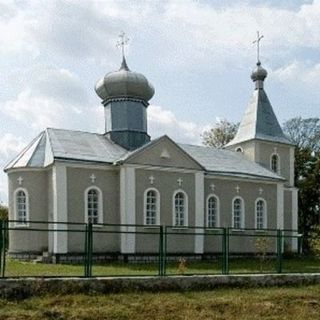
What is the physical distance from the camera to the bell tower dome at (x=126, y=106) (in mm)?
23906

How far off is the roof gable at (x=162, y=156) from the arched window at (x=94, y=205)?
66.7 inches

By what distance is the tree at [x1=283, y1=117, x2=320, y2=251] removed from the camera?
35.6 meters

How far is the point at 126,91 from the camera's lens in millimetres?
23969

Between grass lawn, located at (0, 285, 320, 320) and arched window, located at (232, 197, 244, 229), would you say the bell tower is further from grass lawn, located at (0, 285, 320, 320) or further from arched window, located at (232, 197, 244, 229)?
grass lawn, located at (0, 285, 320, 320)

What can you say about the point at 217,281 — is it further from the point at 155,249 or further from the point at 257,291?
the point at 155,249

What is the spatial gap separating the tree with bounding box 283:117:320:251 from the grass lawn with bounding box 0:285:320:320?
23.7m

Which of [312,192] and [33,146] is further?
[312,192]

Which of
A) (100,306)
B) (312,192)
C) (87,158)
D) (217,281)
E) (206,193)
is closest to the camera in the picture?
(100,306)

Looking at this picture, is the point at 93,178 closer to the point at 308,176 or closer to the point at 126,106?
the point at 126,106

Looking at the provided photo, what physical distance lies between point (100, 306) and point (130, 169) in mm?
10901

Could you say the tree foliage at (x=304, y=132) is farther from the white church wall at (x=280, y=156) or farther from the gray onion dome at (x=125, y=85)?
the gray onion dome at (x=125, y=85)

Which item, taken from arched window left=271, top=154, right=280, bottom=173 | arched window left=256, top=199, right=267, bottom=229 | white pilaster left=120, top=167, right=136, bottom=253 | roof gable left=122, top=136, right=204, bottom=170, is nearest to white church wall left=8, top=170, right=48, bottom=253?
white pilaster left=120, top=167, right=136, bottom=253

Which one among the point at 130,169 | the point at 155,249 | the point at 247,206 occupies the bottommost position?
the point at 155,249

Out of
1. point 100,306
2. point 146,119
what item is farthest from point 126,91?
point 100,306
